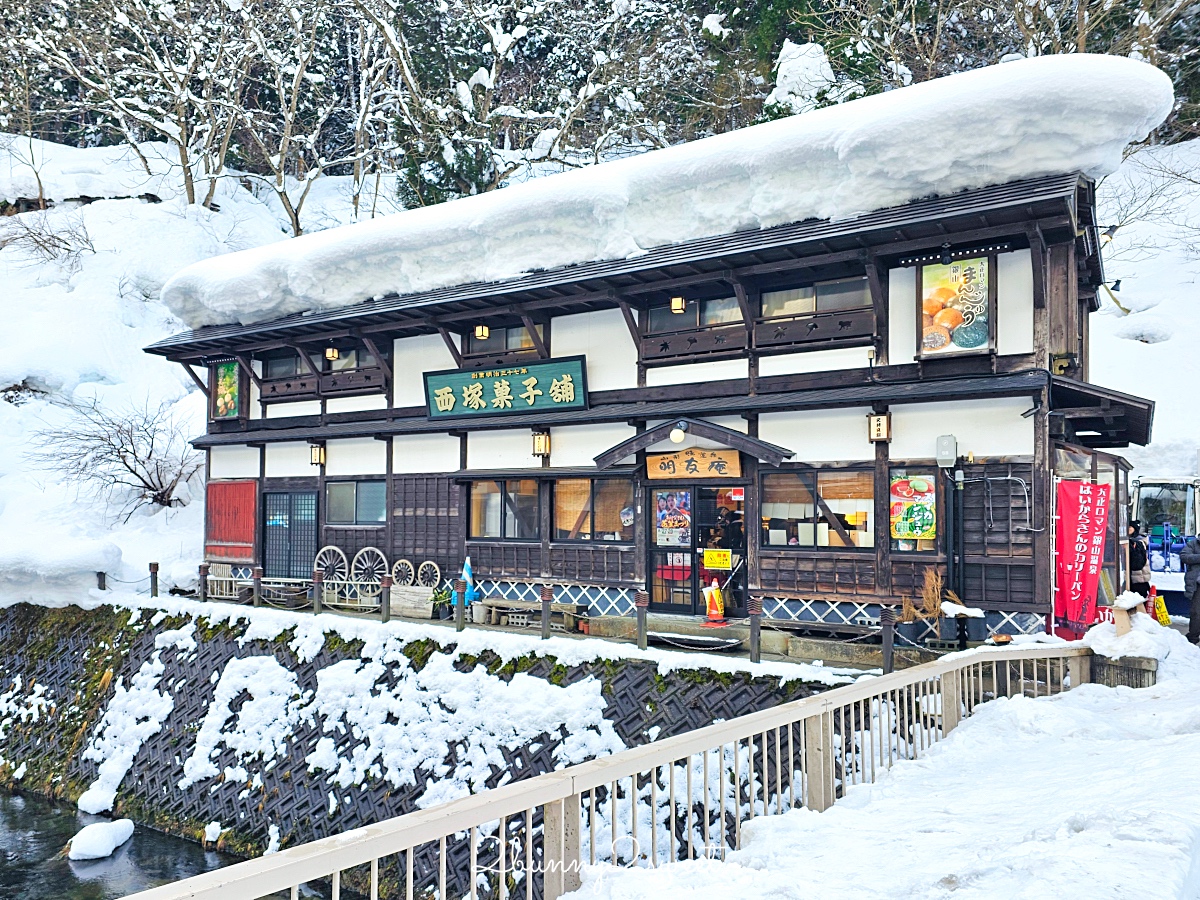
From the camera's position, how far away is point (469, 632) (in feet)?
42.4

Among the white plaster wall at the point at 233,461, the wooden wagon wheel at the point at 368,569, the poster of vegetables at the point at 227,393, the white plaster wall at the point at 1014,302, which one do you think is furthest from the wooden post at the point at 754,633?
the poster of vegetables at the point at 227,393

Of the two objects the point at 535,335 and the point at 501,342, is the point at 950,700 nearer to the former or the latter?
the point at 535,335

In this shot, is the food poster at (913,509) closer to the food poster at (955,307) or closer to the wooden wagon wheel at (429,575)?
the food poster at (955,307)

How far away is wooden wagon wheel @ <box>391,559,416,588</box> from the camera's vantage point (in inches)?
654

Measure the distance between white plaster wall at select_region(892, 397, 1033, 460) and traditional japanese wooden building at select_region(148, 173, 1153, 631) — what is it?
3cm

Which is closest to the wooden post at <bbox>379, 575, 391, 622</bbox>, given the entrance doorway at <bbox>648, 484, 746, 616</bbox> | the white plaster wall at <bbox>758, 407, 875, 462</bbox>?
the entrance doorway at <bbox>648, 484, 746, 616</bbox>

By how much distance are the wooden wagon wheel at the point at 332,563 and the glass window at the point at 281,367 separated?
14.6ft

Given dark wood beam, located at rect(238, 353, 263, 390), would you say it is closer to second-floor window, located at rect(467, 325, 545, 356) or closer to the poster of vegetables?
the poster of vegetables

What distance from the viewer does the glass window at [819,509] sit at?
12297mm

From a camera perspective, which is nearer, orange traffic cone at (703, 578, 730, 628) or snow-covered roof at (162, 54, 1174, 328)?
snow-covered roof at (162, 54, 1174, 328)

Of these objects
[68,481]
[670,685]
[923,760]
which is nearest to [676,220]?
[670,685]

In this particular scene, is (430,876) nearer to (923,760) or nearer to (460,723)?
(460,723)

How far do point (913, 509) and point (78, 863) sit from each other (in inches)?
515

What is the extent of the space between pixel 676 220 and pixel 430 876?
1051 cm
